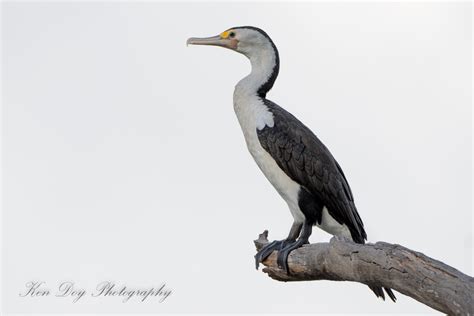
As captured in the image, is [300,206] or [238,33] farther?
[238,33]

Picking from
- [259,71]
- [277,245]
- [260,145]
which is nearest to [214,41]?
[259,71]

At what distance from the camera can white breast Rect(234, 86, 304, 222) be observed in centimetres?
630

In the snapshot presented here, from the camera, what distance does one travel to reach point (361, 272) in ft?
15.7

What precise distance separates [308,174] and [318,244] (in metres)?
0.86

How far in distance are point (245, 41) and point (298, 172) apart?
49.7 inches

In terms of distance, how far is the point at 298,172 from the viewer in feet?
20.4

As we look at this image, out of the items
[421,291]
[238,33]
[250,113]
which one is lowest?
[421,291]

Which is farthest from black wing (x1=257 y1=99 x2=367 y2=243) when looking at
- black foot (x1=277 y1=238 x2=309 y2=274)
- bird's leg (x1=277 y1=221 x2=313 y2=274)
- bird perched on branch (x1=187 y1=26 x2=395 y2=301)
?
black foot (x1=277 y1=238 x2=309 y2=274)

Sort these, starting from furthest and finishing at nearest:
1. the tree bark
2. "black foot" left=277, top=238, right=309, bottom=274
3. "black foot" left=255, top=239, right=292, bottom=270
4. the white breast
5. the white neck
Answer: the white neck → the white breast → "black foot" left=255, top=239, right=292, bottom=270 → "black foot" left=277, top=238, right=309, bottom=274 → the tree bark

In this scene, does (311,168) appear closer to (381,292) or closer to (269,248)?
(269,248)

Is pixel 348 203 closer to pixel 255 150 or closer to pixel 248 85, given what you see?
pixel 255 150

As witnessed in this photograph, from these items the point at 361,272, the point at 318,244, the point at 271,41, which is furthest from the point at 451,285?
the point at 271,41

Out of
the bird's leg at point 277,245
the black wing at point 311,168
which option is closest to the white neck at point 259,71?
the black wing at point 311,168

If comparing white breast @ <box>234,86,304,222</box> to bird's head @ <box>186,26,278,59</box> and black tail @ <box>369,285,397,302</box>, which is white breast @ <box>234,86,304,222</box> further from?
black tail @ <box>369,285,397,302</box>
